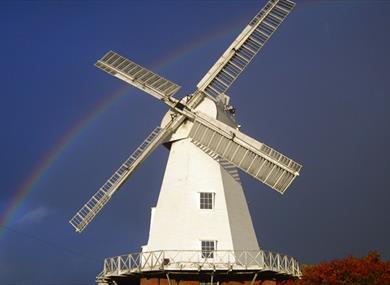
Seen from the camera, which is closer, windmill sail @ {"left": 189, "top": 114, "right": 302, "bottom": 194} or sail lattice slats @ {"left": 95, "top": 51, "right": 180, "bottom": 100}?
windmill sail @ {"left": 189, "top": 114, "right": 302, "bottom": 194}

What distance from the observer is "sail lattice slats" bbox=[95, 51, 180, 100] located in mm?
39594

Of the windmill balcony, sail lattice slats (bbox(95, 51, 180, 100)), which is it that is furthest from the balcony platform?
sail lattice slats (bbox(95, 51, 180, 100))

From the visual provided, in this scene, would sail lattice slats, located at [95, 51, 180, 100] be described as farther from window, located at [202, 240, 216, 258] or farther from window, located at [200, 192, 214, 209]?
window, located at [202, 240, 216, 258]

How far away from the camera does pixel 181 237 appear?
35344mm

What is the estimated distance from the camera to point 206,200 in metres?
36.4

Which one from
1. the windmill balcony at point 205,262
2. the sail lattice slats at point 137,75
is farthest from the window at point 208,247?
the sail lattice slats at point 137,75

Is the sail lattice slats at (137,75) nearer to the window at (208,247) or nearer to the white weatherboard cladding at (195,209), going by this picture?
the white weatherboard cladding at (195,209)

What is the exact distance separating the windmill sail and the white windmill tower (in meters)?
0.06

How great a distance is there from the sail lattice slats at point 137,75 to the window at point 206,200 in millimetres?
7378

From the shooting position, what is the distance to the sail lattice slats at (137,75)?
3959cm

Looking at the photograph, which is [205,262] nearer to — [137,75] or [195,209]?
[195,209]
